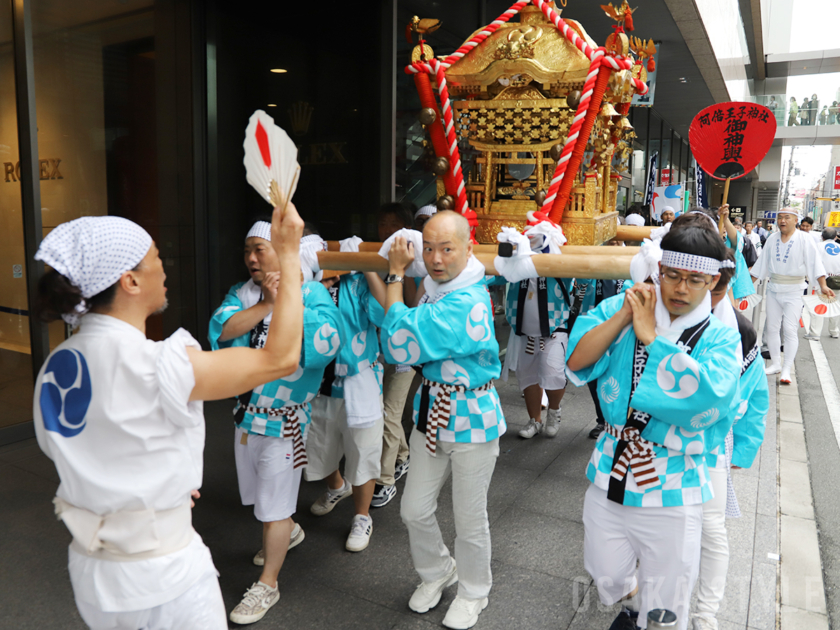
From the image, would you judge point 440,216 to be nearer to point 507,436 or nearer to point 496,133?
point 496,133

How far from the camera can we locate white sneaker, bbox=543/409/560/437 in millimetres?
5270

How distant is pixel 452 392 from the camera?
8.69ft

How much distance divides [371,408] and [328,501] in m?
0.83

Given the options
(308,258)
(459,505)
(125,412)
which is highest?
(308,258)

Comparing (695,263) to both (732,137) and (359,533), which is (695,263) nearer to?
(359,533)

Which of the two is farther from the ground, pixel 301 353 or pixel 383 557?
pixel 301 353

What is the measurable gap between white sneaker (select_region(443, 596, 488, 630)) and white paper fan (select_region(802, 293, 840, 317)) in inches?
301

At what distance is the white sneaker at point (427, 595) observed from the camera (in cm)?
281

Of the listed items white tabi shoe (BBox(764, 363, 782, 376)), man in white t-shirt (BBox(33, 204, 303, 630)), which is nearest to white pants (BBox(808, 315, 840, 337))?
white tabi shoe (BBox(764, 363, 782, 376))

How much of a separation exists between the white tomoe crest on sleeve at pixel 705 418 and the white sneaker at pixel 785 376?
627 cm

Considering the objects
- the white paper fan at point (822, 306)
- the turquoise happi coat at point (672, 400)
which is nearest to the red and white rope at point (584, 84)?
the turquoise happi coat at point (672, 400)

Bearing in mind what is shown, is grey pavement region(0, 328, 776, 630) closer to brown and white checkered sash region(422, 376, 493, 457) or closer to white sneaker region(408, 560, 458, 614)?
white sneaker region(408, 560, 458, 614)

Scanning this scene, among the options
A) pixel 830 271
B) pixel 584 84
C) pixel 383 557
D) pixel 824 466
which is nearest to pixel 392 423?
pixel 383 557

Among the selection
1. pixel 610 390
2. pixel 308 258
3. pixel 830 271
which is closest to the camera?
pixel 610 390
